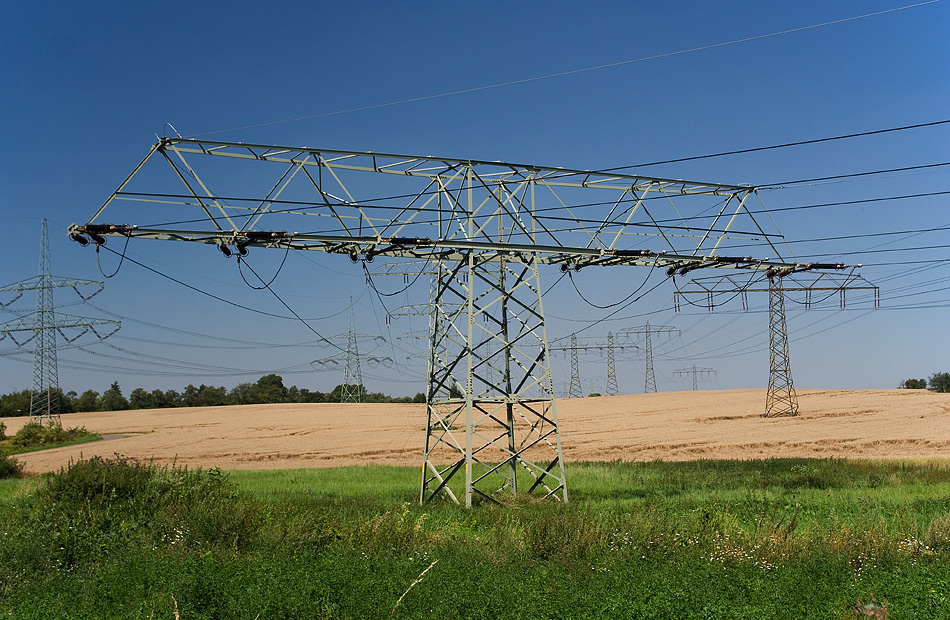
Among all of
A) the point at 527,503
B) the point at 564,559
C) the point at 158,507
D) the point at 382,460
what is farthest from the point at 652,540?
the point at 382,460

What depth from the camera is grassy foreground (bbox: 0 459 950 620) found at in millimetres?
9930

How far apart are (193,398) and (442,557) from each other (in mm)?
130593

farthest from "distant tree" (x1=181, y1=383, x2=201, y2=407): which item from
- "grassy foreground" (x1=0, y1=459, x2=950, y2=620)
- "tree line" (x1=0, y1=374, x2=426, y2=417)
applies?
"grassy foreground" (x1=0, y1=459, x2=950, y2=620)

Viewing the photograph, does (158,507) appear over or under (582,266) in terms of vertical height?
under

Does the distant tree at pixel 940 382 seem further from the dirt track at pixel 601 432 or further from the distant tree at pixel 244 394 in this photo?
the distant tree at pixel 244 394

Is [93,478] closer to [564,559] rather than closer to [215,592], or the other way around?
[215,592]

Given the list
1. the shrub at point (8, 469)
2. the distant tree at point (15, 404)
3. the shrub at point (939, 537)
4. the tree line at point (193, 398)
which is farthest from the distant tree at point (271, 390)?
the shrub at point (939, 537)

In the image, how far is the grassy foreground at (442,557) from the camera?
32.6ft

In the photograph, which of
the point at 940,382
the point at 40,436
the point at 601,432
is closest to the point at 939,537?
the point at 601,432

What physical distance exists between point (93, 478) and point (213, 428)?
61.6 metres

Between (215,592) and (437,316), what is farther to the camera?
(437,316)

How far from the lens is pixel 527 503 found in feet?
69.4

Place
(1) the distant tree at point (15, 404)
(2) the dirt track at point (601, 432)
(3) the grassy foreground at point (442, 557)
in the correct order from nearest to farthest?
(3) the grassy foreground at point (442, 557) < (2) the dirt track at point (601, 432) < (1) the distant tree at point (15, 404)

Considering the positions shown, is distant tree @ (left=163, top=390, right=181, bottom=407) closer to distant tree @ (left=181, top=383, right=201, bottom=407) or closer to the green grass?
distant tree @ (left=181, top=383, right=201, bottom=407)
